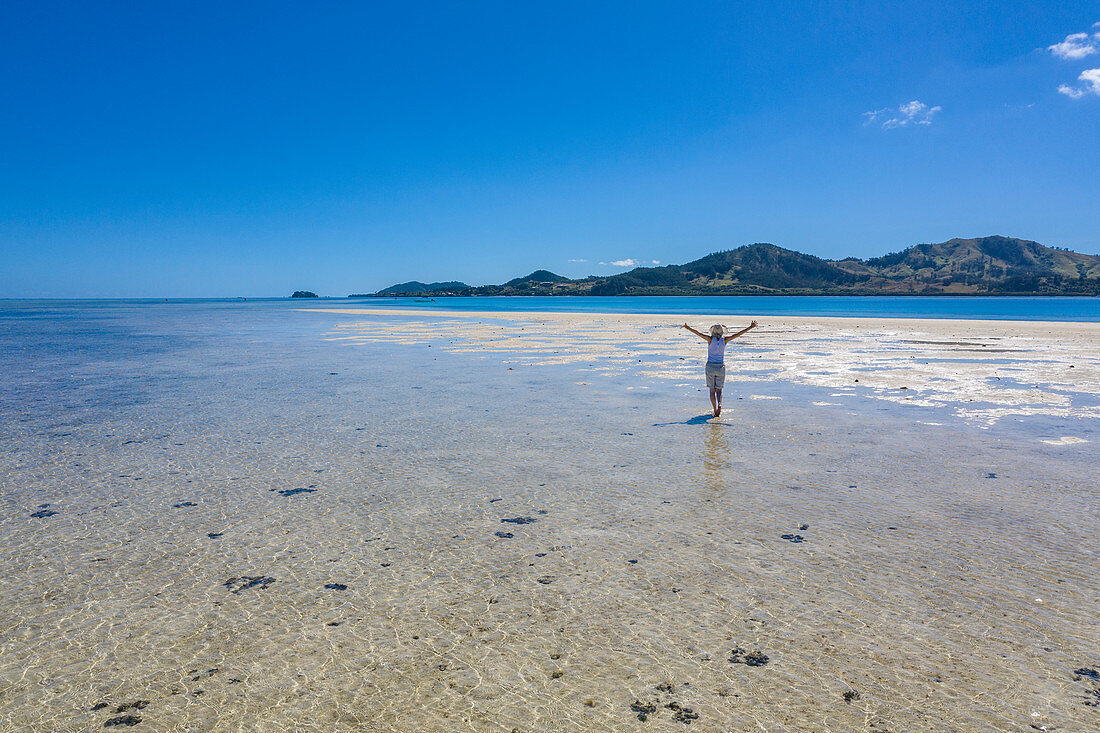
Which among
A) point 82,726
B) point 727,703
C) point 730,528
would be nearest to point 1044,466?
point 730,528

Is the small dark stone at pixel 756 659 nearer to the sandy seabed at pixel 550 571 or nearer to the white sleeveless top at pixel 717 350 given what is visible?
the sandy seabed at pixel 550 571

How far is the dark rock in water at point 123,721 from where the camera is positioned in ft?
12.9

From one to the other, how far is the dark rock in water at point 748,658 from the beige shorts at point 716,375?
9385 millimetres

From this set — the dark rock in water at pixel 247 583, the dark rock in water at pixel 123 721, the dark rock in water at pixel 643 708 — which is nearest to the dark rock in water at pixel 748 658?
the dark rock in water at pixel 643 708

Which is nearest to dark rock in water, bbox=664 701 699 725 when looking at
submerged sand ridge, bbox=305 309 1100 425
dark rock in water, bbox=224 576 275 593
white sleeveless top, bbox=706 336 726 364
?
dark rock in water, bbox=224 576 275 593

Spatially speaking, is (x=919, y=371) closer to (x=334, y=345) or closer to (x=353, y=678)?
(x=353, y=678)

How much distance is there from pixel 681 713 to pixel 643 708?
0.25m

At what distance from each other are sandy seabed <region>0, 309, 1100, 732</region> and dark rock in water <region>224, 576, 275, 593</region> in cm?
3

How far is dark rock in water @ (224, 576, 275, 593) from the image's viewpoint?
18.9 ft

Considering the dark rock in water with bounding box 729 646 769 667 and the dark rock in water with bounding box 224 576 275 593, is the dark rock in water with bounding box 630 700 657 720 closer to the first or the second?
the dark rock in water with bounding box 729 646 769 667

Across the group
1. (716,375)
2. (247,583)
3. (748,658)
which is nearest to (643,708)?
(748,658)

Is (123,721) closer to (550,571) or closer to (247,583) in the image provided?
(247,583)

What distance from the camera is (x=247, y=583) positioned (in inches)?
230

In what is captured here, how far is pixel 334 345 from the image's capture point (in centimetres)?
3388
